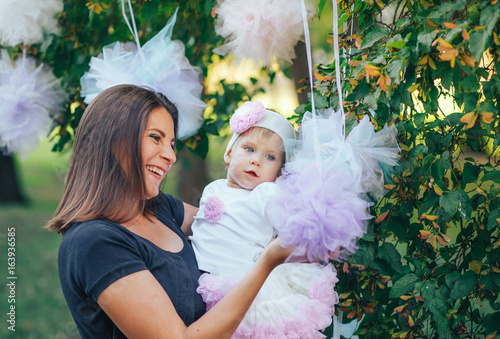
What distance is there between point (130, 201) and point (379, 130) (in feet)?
2.62

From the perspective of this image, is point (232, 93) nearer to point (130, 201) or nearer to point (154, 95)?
point (154, 95)

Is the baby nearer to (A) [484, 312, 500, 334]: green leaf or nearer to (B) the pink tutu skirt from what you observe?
(B) the pink tutu skirt

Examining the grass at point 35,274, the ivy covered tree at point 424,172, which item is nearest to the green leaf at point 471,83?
the ivy covered tree at point 424,172

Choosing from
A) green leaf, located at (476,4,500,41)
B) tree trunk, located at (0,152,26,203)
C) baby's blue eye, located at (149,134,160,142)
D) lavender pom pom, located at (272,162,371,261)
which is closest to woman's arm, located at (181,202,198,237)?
baby's blue eye, located at (149,134,160,142)

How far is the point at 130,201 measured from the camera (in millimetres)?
1604

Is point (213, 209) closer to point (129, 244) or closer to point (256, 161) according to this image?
point (256, 161)

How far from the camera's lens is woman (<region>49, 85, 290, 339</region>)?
1.38 m

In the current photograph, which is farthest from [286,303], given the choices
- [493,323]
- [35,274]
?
[35,274]

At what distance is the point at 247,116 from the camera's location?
185 centimetres

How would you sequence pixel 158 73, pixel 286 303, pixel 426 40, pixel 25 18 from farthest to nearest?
pixel 25 18 < pixel 158 73 < pixel 286 303 < pixel 426 40

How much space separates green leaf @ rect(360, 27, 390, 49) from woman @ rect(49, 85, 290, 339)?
63cm

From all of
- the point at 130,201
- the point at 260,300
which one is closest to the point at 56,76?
the point at 130,201

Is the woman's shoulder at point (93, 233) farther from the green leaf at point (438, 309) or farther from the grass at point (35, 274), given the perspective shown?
the green leaf at point (438, 309)

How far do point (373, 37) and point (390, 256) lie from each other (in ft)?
2.27
